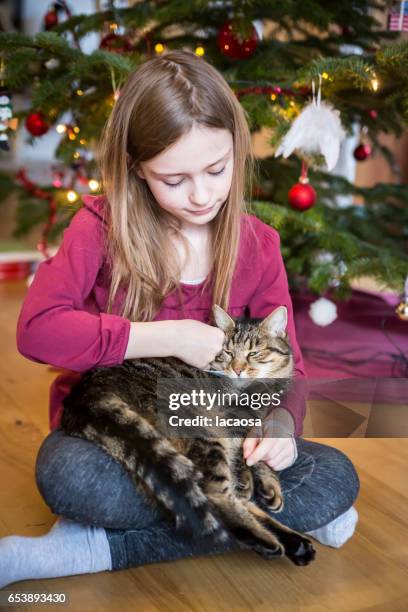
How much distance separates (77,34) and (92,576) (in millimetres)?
1501

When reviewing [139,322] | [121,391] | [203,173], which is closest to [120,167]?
[203,173]

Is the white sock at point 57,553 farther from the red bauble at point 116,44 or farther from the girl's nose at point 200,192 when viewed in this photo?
the red bauble at point 116,44

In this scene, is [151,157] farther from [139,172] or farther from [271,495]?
[271,495]

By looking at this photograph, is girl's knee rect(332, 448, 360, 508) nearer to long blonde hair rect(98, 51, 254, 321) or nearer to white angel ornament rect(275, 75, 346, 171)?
long blonde hair rect(98, 51, 254, 321)

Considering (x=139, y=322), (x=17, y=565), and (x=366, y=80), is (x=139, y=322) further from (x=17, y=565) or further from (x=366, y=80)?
(x=366, y=80)

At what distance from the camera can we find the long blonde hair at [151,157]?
3.55 feet

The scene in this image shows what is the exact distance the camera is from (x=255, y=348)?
114 centimetres

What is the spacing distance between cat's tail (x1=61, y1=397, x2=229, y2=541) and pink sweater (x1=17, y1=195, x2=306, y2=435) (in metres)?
0.11

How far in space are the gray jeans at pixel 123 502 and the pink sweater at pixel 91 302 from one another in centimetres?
12

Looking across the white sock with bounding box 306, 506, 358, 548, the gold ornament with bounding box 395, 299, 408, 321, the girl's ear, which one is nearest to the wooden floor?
the white sock with bounding box 306, 506, 358, 548

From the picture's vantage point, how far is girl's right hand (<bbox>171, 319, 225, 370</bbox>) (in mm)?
1116

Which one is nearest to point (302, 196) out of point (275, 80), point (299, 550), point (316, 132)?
point (316, 132)

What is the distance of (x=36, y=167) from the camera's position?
5074 mm

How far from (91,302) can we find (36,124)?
923 mm
